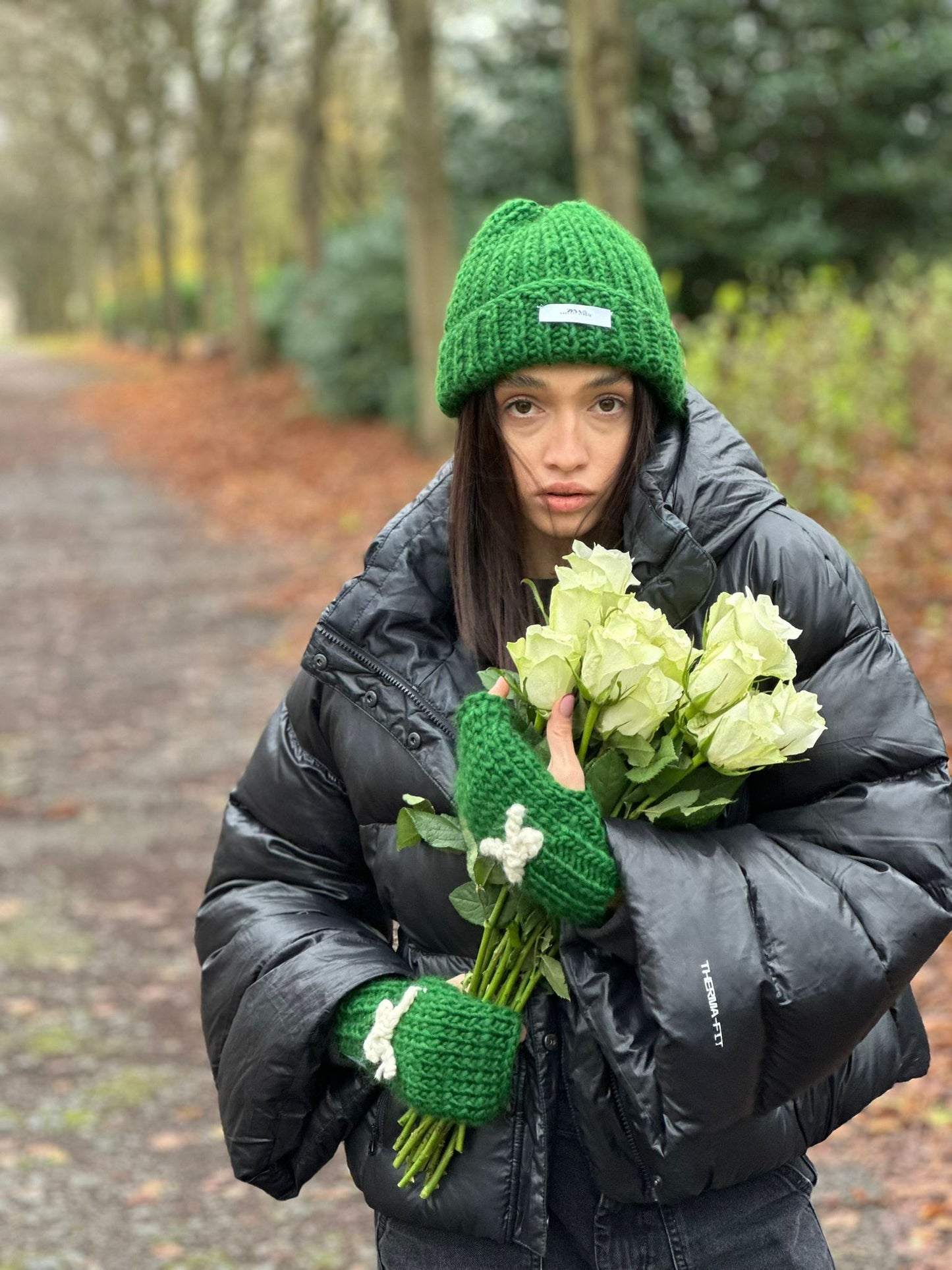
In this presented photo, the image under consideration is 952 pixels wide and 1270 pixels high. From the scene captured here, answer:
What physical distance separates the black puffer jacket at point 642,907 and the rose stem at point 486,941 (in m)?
0.10

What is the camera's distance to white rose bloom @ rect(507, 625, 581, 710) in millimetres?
1729

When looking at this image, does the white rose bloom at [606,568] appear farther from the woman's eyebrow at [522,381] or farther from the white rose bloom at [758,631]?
the woman's eyebrow at [522,381]

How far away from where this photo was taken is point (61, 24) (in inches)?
1146

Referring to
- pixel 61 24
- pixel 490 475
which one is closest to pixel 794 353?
pixel 490 475

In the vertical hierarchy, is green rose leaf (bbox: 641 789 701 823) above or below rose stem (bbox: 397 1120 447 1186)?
above

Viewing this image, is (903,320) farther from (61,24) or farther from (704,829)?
(61,24)

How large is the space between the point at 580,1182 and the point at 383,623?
32.1 inches

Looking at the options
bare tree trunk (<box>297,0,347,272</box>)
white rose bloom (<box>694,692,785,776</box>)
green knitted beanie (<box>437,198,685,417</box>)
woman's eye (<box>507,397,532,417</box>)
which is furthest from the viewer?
bare tree trunk (<box>297,0,347,272</box>)

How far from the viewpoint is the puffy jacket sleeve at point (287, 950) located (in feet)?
6.88

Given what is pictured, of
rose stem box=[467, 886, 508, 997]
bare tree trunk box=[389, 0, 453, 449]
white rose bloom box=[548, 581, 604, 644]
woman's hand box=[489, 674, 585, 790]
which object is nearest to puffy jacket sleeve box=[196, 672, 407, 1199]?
rose stem box=[467, 886, 508, 997]

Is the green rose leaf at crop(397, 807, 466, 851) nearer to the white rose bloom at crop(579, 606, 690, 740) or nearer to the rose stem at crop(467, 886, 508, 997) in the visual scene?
the rose stem at crop(467, 886, 508, 997)

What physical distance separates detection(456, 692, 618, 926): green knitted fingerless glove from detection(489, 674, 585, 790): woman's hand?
22mm

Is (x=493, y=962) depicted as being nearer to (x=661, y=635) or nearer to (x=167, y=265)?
(x=661, y=635)

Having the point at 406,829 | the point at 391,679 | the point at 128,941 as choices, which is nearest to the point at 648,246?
the point at 128,941
